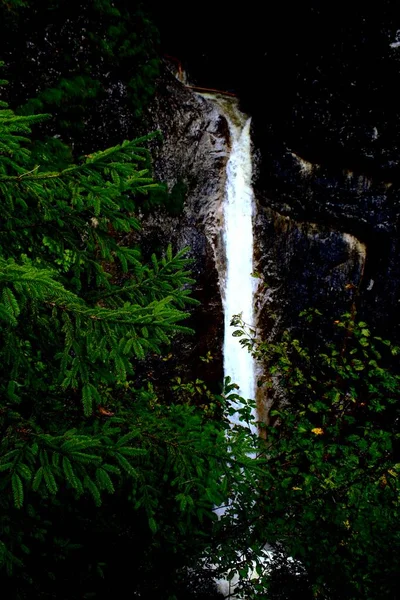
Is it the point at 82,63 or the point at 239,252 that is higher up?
the point at 82,63

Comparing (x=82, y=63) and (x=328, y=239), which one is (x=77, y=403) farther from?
(x=328, y=239)

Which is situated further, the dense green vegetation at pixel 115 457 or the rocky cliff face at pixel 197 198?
the rocky cliff face at pixel 197 198

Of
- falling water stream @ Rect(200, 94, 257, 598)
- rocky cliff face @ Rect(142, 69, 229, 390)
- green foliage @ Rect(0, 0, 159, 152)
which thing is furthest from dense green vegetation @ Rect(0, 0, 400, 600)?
falling water stream @ Rect(200, 94, 257, 598)

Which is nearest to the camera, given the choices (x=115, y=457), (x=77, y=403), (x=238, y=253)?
(x=115, y=457)

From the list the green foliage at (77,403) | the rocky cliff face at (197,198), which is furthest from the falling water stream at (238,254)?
the green foliage at (77,403)

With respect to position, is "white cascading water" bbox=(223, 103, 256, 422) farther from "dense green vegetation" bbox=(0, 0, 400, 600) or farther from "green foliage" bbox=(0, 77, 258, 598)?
"green foliage" bbox=(0, 77, 258, 598)

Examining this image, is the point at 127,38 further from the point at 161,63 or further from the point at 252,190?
the point at 252,190

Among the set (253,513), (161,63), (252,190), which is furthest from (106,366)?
(161,63)

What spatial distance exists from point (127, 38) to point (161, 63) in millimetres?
874

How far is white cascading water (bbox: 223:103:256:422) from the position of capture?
696cm

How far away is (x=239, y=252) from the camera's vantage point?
7.08 metres

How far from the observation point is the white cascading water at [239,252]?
696 centimetres

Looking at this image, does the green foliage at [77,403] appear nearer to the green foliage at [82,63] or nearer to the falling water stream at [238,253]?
the green foliage at [82,63]

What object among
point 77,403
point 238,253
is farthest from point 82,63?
point 77,403
